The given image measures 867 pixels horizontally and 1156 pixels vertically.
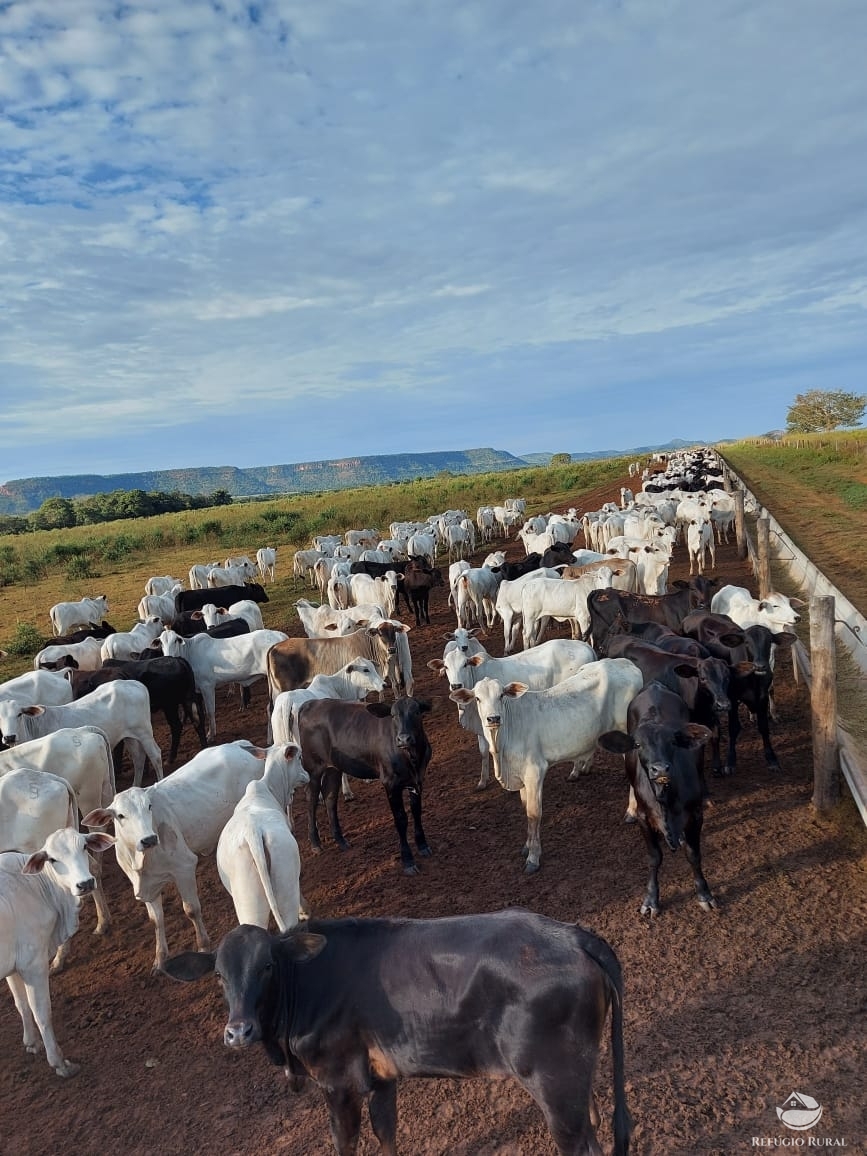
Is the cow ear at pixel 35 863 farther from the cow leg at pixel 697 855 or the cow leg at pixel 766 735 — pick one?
the cow leg at pixel 766 735

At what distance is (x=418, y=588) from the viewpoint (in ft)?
55.8

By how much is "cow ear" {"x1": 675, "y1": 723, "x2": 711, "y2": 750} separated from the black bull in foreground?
2.68 metres

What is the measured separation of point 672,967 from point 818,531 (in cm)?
2224

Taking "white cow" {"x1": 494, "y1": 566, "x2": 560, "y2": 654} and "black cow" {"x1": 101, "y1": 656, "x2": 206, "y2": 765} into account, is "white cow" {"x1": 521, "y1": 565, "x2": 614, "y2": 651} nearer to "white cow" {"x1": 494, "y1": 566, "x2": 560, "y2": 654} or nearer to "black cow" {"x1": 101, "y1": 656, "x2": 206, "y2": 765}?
"white cow" {"x1": 494, "y1": 566, "x2": 560, "y2": 654}

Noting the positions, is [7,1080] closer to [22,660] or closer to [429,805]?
[429,805]

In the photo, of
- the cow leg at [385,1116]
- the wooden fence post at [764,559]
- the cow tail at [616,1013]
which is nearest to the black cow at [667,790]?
the cow tail at [616,1013]

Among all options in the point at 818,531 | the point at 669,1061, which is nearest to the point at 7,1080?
the point at 669,1061

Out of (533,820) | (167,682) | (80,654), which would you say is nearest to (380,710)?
(533,820)

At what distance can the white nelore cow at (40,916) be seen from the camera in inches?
195

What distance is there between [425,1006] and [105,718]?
22.3ft

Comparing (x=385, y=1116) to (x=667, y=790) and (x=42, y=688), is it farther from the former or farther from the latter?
(x=42, y=688)

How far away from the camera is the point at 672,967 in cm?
524

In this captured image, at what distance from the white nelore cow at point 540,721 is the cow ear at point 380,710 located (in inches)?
30.5

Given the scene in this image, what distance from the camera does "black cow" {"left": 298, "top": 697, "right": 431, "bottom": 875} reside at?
23.0 ft
